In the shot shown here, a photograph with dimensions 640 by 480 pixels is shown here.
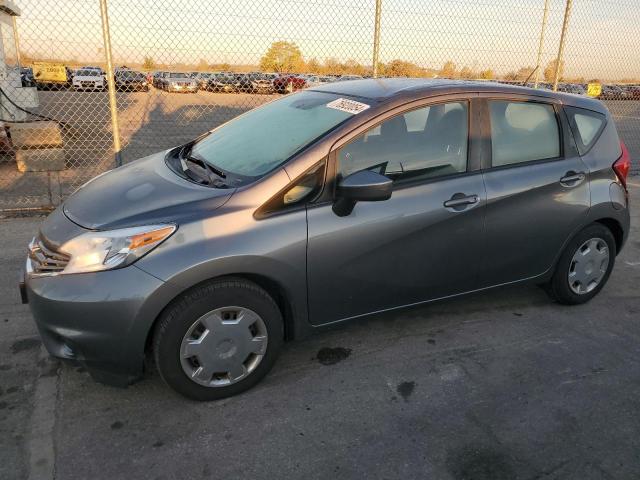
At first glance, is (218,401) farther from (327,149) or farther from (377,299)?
(327,149)

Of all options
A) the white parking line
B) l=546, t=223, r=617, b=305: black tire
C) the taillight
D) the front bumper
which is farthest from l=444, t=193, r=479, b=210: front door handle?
the white parking line

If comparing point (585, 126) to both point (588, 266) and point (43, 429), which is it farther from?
point (43, 429)

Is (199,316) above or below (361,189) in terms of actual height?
below

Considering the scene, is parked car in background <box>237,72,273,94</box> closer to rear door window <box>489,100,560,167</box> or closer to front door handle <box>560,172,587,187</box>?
rear door window <box>489,100,560,167</box>

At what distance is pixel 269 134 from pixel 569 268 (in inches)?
94.2

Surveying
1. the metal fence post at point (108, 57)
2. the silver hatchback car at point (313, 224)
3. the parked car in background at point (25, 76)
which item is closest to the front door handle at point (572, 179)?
the silver hatchback car at point (313, 224)

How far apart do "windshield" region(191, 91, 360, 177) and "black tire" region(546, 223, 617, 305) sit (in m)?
2.00

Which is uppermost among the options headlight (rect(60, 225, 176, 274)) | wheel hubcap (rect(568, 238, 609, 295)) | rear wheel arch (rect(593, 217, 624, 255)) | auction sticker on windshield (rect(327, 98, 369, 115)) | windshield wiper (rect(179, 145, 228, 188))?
auction sticker on windshield (rect(327, 98, 369, 115))

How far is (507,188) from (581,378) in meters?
1.23

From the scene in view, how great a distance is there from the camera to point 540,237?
11.7ft

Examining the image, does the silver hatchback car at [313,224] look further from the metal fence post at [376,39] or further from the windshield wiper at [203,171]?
the metal fence post at [376,39]

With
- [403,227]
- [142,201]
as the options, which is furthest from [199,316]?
[403,227]

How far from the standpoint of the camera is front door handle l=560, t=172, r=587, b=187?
11.7 feet

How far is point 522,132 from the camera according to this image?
3.48 metres
